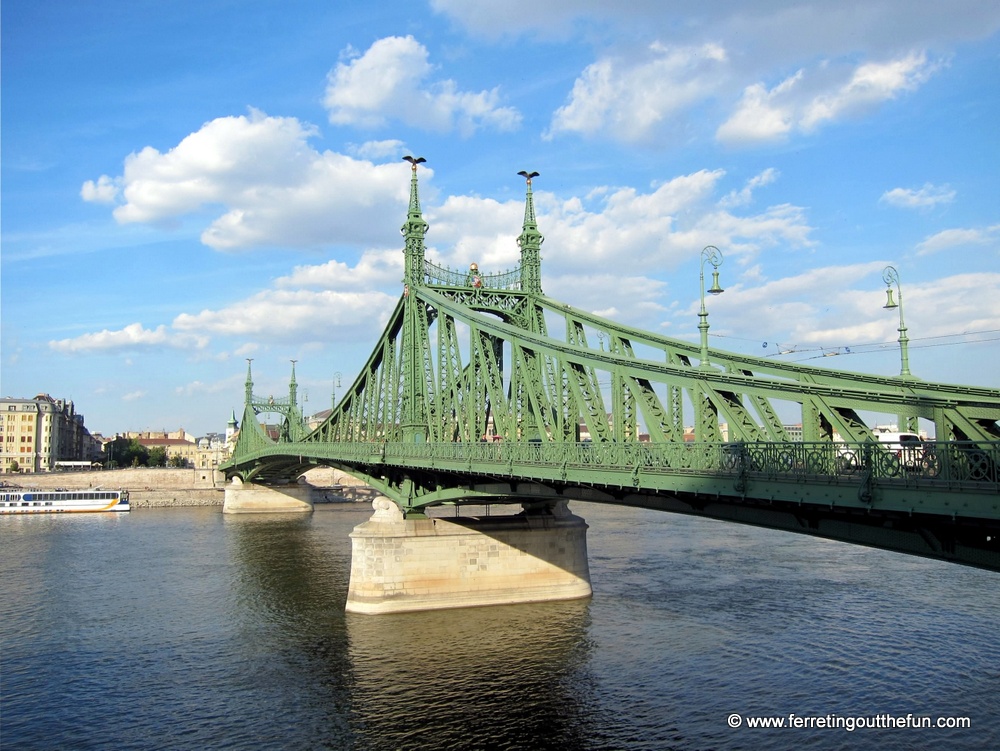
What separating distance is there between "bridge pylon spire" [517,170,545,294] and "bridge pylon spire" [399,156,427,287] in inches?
254

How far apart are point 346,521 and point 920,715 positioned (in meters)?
68.1

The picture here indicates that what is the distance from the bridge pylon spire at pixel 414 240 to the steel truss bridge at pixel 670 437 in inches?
3.6

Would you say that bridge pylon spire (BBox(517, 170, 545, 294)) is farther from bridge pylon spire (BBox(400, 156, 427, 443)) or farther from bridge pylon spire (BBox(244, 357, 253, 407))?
bridge pylon spire (BBox(244, 357, 253, 407))

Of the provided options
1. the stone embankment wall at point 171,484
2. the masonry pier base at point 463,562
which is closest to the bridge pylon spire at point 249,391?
the stone embankment wall at point 171,484

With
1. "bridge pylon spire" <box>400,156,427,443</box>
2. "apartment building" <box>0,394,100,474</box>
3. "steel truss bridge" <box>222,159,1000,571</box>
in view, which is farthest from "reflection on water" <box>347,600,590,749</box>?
"apartment building" <box>0,394,100,474</box>

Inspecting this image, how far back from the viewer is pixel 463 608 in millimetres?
38312

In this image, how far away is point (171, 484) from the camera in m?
121

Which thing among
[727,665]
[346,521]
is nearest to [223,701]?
[727,665]

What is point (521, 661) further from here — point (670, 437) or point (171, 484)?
point (171, 484)

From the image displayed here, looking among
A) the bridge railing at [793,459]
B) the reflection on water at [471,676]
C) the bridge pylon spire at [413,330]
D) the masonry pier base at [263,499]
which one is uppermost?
the bridge pylon spire at [413,330]

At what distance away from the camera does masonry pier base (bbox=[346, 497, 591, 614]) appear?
38406 millimetres

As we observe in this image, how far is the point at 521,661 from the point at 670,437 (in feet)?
38.2

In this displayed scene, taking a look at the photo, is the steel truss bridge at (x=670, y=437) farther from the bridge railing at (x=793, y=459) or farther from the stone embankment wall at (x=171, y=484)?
the stone embankment wall at (x=171, y=484)

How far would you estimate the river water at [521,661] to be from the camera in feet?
79.2
